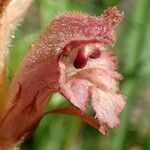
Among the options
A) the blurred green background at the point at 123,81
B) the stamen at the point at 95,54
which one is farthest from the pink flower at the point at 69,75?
the blurred green background at the point at 123,81

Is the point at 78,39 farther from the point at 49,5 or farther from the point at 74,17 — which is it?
the point at 49,5

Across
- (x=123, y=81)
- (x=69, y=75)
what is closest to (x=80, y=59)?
(x=69, y=75)

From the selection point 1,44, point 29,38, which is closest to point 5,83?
point 1,44

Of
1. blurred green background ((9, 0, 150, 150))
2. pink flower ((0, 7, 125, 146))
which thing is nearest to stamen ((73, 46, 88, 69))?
pink flower ((0, 7, 125, 146))

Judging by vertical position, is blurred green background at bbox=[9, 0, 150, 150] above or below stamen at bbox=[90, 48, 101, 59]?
below

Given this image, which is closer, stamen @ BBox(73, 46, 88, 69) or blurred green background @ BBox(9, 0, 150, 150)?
stamen @ BBox(73, 46, 88, 69)

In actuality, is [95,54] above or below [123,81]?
above

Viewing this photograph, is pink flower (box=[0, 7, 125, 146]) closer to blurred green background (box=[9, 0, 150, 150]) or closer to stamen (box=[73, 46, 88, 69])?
stamen (box=[73, 46, 88, 69])

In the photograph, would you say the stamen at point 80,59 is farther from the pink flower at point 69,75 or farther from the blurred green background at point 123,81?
the blurred green background at point 123,81

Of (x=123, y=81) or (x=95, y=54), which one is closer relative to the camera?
(x=95, y=54)

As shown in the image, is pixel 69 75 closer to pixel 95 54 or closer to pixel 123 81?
pixel 95 54
